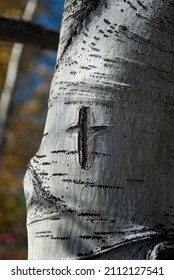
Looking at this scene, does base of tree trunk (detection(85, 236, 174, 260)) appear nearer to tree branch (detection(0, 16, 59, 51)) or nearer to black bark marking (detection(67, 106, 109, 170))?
black bark marking (detection(67, 106, 109, 170))

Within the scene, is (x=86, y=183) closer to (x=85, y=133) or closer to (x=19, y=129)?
(x=85, y=133)

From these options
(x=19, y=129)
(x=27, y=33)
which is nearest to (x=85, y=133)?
(x=27, y=33)

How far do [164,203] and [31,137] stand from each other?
888cm

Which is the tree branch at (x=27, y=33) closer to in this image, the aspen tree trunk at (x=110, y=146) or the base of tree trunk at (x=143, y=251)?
the aspen tree trunk at (x=110, y=146)

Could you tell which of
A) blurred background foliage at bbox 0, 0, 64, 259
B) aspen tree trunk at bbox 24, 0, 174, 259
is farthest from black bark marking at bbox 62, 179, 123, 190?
blurred background foliage at bbox 0, 0, 64, 259

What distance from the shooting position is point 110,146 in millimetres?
721

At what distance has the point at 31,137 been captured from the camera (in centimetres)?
955

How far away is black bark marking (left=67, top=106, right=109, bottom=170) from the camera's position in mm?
721

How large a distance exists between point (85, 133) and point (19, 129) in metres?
8.09

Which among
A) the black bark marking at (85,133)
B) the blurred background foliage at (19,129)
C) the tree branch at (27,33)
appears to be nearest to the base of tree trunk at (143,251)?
the black bark marking at (85,133)

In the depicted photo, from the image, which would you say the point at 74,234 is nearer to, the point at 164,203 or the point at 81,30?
the point at 164,203

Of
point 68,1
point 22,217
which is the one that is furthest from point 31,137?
point 68,1

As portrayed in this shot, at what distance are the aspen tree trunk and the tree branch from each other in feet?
3.58

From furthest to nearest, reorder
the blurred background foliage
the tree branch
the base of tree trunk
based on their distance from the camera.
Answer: the blurred background foliage < the tree branch < the base of tree trunk
